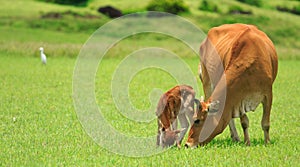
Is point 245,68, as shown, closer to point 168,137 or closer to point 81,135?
point 168,137

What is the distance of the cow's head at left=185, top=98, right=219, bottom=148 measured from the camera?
930 centimetres

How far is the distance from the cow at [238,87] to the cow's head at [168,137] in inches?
9.0

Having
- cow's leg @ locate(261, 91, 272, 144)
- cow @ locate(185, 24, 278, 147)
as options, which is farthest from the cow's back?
cow's leg @ locate(261, 91, 272, 144)

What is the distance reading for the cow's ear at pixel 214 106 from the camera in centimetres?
927

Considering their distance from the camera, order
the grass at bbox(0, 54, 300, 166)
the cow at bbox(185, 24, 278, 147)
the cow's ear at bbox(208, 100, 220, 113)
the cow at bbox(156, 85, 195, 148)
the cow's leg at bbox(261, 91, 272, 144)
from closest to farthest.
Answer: the grass at bbox(0, 54, 300, 166) < the cow's ear at bbox(208, 100, 220, 113) < the cow at bbox(185, 24, 278, 147) < the cow at bbox(156, 85, 195, 148) < the cow's leg at bbox(261, 91, 272, 144)

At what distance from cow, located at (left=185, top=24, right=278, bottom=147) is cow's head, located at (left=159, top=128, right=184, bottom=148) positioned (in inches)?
9.0

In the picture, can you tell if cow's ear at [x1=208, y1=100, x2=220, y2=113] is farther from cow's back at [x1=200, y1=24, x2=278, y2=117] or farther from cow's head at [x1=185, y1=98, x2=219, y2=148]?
cow's back at [x1=200, y1=24, x2=278, y2=117]

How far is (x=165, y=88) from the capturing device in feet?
66.3

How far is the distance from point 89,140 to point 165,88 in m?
9.97

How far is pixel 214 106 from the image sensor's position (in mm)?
9297

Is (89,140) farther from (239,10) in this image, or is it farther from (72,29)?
(239,10)

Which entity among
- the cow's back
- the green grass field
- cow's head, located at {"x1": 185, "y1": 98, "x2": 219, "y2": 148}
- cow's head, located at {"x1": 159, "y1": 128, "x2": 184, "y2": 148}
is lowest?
the green grass field

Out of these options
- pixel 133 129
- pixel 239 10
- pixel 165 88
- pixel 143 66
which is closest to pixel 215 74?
pixel 133 129

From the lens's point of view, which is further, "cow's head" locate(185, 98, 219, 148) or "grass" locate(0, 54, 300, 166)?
"cow's head" locate(185, 98, 219, 148)
